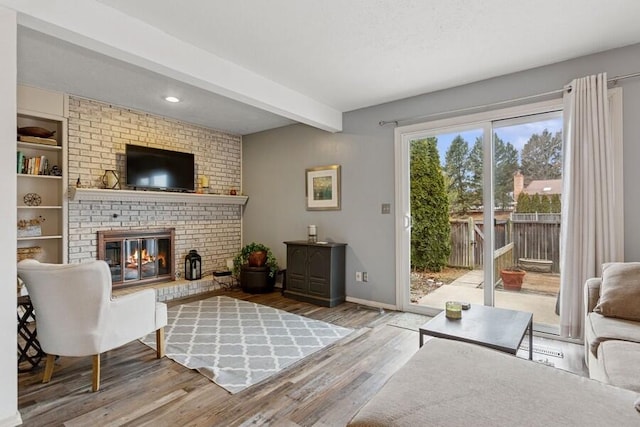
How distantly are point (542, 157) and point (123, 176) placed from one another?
15.5 feet

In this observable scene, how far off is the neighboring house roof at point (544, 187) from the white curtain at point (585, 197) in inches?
9.9

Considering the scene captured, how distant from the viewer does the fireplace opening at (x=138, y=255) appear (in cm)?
424

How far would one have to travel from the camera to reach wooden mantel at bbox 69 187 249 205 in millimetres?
3801

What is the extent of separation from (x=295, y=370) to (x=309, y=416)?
578mm

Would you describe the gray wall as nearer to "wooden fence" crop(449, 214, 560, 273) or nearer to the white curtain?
the white curtain

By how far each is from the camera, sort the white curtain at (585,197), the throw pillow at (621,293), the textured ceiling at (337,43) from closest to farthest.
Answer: the throw pillow at (621,293)
the textured ceiling at (337,43)
the white curtain at (585,197)

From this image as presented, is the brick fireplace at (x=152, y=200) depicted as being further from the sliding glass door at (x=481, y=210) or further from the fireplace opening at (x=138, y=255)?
the sliding glass door at (x=481, y=210)

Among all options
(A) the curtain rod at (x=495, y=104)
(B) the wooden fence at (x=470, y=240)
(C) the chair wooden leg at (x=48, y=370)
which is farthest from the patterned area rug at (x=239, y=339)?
(A) the curtain rod at (x=495, y=104)

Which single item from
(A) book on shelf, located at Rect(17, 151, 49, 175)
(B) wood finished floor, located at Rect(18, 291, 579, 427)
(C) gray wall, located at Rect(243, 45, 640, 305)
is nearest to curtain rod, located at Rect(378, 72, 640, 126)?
(C) gray wall, located at Rect(243, 45, 640, 305)

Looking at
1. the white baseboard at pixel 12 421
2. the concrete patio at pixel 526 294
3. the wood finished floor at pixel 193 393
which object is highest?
the concrete patio at pixel 526 294

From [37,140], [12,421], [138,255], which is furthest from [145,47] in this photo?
[138,255]

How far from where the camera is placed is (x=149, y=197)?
4.41m

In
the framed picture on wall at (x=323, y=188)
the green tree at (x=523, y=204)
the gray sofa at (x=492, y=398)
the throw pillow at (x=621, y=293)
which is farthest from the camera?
the framed picture on wall at (x=323, y=188)

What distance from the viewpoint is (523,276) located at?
334cm
